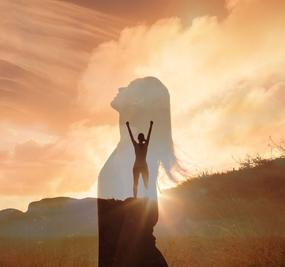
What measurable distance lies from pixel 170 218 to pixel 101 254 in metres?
15.1

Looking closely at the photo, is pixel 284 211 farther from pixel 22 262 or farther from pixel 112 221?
pixel 112 221

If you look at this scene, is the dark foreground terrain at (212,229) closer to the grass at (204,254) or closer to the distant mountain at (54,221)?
the grass at (204,254)

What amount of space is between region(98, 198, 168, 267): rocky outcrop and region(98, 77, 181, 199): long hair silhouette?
2.05ft

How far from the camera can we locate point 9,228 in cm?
4253

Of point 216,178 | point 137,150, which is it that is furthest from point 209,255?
point 216,178

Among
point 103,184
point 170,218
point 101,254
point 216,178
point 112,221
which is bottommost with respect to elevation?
point 101,254

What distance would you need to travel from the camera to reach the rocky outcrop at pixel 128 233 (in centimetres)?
998

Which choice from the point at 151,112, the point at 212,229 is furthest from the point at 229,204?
the point at 151,112

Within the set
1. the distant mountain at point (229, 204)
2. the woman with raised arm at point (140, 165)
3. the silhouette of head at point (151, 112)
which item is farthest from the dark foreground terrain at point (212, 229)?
the woman with raised arm at point (140, 165)

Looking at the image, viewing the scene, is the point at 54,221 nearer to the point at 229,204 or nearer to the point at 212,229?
the point at 229,204

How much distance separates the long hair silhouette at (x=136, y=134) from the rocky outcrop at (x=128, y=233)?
24.6 inches

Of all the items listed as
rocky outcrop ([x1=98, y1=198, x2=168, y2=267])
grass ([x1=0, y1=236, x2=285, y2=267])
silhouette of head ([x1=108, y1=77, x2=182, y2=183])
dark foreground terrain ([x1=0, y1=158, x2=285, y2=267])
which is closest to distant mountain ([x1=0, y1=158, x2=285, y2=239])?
dark foreground terrain ([x1=0, y1=158, x2=285, y2=267])

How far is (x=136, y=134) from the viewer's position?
1192cm

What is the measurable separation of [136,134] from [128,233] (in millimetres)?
2772
